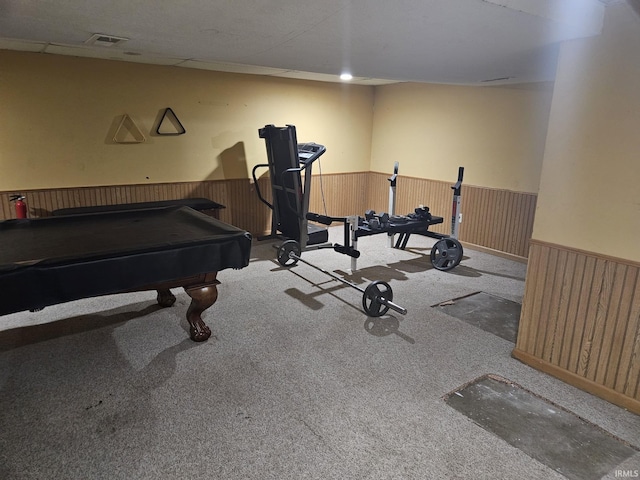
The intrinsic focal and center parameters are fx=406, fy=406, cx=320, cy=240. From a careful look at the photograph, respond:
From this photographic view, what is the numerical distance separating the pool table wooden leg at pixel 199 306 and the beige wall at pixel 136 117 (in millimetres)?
2909

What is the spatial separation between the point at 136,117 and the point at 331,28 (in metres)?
3.63

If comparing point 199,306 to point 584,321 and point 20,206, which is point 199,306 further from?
point 20,206

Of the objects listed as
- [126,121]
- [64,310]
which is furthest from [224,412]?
[126,121]

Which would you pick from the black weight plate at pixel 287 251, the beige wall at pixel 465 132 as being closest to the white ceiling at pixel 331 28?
the beige wall at pixel 465 132

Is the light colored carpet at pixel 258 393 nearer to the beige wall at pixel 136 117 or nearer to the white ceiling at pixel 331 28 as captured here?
the beige wall at pixel 136 117

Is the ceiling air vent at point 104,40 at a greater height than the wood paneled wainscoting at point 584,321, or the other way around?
the ceiling air vent at point 104,40

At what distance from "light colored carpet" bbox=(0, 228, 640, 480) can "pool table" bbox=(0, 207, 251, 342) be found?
19.3 inches

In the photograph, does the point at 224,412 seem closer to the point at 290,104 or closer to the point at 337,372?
the point at 337,372

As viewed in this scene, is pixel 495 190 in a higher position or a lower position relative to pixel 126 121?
lower

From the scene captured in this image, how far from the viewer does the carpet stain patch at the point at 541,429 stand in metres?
2.03

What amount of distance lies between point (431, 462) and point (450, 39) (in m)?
2.54

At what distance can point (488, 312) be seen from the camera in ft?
12.4

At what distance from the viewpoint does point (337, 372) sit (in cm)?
278

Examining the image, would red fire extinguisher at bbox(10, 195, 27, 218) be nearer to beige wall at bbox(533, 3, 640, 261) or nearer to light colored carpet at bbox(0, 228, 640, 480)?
light colored carpet at bbox(0, 228, 640, 480)
